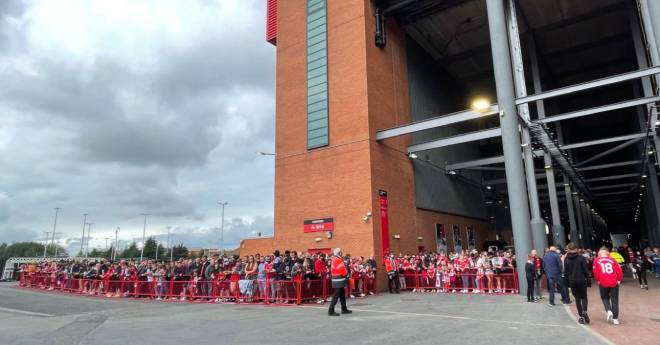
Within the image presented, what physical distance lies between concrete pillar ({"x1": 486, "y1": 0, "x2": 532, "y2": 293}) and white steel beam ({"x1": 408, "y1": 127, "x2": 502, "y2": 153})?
9.45ft

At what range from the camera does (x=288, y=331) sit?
878 cm

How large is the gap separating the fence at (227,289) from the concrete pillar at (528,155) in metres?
7.41

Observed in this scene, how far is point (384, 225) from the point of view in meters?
21.0

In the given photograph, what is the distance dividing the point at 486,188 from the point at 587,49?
12983 mm

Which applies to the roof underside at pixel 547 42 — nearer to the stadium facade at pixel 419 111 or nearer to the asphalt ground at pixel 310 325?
the stadium facade at pixel 419 111

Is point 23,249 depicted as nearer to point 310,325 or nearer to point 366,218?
point 366,218

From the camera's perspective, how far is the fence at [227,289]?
14844mm

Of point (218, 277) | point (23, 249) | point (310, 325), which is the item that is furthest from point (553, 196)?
point (23, 249)

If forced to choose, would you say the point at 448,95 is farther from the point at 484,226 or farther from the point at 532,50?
the point at 484,226

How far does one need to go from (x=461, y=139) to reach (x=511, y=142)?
204 inches

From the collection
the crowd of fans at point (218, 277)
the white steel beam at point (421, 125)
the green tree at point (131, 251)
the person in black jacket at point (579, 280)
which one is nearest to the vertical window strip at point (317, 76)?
the white steel beam at point (421, 125)

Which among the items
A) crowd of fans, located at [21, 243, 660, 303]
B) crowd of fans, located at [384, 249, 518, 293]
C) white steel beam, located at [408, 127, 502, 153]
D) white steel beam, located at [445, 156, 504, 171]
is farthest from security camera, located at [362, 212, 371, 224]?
white steel beam, located at [445, 156, 504, 171]

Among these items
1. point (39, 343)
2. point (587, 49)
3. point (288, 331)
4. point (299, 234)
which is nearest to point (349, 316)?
point (288, 331)

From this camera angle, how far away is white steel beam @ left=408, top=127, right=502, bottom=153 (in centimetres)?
2144
